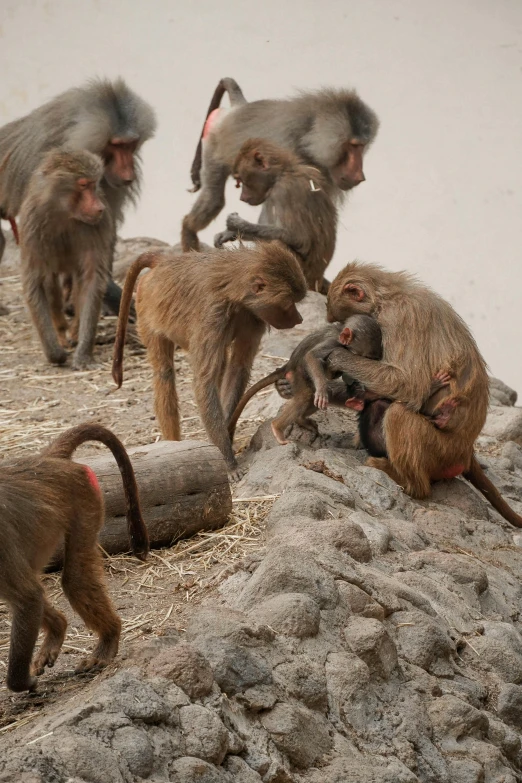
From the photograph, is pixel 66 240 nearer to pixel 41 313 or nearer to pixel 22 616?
pixel 41 313

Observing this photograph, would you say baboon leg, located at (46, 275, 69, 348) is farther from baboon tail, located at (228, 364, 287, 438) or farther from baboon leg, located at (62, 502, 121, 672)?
baboon leg, located at (62, 502, 121, 672)

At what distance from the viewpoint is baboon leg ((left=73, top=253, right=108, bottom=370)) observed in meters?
7.01

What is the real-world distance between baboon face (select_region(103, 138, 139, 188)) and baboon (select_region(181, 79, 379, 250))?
1.65ft

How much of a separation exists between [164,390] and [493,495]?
158 cm

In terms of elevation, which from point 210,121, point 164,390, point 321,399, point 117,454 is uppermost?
point 210,121

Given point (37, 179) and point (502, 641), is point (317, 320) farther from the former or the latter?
point (502, 641)

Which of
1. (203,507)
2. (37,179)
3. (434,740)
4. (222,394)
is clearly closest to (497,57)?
(37,179)

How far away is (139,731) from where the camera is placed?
2561mm

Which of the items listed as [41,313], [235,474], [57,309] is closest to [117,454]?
[235,474]

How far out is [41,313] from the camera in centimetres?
700

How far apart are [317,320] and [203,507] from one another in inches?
120

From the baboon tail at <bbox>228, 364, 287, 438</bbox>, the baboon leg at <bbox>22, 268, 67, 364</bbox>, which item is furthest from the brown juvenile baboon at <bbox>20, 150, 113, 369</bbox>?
the baboon tail at <bbox>228, 364, 287, 438</bbox>

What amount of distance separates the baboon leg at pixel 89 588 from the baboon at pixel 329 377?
200 centimetres

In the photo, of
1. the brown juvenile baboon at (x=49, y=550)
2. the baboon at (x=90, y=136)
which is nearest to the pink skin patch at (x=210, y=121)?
the baboon at (x=90, y=136)
